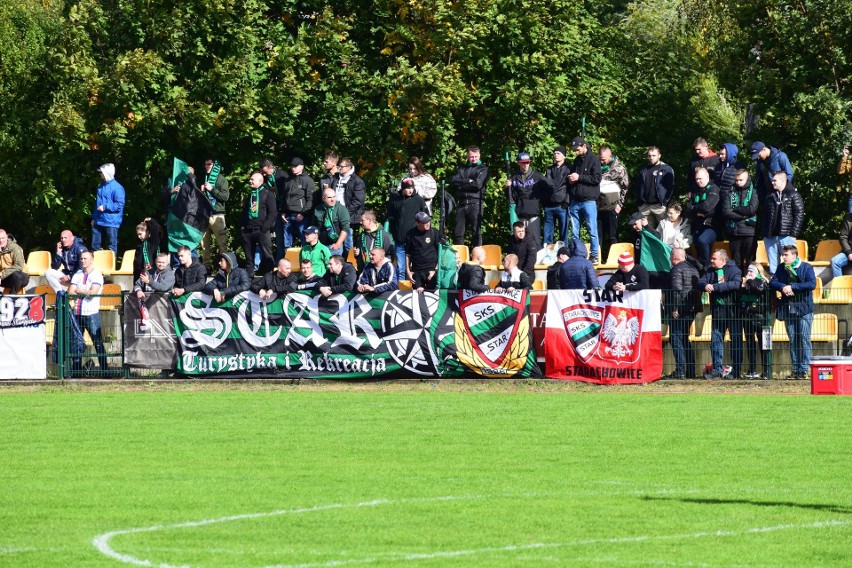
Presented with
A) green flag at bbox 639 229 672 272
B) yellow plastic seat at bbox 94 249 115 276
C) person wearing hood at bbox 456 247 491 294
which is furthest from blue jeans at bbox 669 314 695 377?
yellow plastic seat at bbox 94 249 115 276

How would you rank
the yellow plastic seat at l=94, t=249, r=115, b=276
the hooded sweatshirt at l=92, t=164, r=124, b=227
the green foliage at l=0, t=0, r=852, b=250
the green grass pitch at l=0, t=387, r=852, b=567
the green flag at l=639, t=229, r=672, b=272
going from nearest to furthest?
the green grass pitch at l=0, t=387, r=852, b=567 < the green flag at l=639, t=229, r=672, b=272 < the yellow plastic seat at l=94, t=249, r=115, b=276 < the hooded sweatshirt at l=92, t=164, r=124, b=227 < the green foliage at l=0, t=0, r=852, b=250

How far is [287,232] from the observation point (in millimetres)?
26656

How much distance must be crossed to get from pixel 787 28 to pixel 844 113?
90.1 inches

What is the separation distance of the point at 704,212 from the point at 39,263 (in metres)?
13.3

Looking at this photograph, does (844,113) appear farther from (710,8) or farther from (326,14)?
(710,8)

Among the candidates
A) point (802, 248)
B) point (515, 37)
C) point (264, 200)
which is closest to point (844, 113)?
point (802, 248)

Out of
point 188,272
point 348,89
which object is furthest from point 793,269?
point 348,89

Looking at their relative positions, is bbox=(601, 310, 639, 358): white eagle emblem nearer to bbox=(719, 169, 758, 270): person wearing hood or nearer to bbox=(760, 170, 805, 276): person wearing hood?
bbox=(719, 169, 758, 270): person wearing hood

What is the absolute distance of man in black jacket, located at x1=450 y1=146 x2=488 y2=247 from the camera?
2634cm

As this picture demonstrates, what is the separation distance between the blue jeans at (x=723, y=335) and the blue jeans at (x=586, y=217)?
396cm

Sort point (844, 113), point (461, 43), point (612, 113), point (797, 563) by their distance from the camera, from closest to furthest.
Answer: point (797, 563)
point (844, 113)
point (461, 43)
point (612, 113)

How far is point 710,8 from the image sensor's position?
4584 cm

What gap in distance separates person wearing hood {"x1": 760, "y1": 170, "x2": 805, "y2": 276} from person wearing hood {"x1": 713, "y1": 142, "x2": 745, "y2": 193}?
0.84 metres

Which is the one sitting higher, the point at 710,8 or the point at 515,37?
the point at 710,8
